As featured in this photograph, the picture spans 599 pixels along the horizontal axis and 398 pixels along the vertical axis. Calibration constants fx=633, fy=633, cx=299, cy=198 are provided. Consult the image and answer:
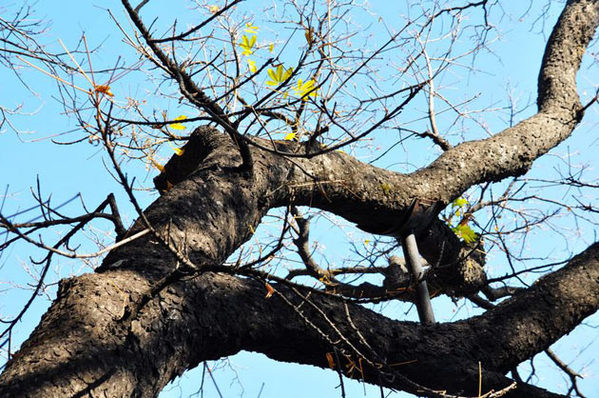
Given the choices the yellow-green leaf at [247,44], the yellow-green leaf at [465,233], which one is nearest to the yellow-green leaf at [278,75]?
the yellow-green leaf at [247,44]

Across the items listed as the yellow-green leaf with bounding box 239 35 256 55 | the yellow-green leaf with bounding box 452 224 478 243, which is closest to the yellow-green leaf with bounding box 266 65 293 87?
the yellow-green leaf with bounding box 239 35 256 55

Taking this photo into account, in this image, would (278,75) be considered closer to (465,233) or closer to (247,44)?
(247,44)

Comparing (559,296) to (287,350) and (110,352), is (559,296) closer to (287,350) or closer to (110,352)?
(287,350)

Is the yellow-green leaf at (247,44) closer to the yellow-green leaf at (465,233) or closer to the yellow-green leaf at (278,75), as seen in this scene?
the yellow-green leaf at (278,75)

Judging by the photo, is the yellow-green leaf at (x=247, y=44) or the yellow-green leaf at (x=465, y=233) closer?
the yellow-green leaf at (x=247, y=44)

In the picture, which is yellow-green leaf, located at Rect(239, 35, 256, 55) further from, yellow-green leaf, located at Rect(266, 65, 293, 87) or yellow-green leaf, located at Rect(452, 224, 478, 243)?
yellow-green leaf, located at Rect(452, 224, 478, 243)

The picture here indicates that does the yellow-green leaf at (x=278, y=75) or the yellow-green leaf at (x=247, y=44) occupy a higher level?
the yellow-green leaf at (x=247, y=44)

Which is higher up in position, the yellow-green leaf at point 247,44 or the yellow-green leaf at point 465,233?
the yellow-green leaf at point 247,44

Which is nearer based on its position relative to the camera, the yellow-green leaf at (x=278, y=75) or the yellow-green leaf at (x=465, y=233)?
the yellow-green leaf at (x=278, y=75)

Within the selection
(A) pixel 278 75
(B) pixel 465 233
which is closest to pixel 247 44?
(A) pixel 278 75

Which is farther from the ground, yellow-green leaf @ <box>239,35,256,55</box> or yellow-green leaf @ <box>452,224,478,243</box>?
yellow-green leaf @ <box>239,35,256,55</box>

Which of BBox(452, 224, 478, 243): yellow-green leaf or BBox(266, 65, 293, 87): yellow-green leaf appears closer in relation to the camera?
BBox(266, 65, 293, 87): yellow-green leaf

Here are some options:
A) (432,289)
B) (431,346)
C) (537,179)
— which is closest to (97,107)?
(431,346)

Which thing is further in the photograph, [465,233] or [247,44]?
[465,233]
